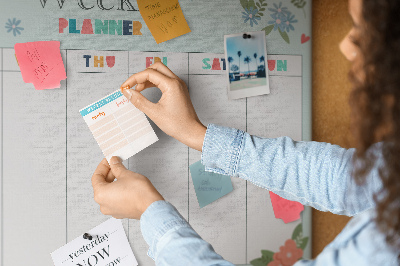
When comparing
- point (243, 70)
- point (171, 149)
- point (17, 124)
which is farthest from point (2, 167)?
point (243, 70)

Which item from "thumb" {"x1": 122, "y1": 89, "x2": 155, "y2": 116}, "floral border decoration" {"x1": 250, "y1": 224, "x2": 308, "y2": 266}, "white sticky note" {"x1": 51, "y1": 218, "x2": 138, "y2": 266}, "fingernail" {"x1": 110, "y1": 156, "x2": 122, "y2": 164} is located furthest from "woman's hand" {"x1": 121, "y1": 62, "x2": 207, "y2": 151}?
"floral border decoration" {"x1": 250, "y1": 224, "x2": 308, "y2": 266}

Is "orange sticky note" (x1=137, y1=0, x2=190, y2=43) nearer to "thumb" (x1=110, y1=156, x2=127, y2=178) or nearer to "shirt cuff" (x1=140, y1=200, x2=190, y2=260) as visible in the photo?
"thumb" (x1=110, y1=156, x2=127, y2=178)

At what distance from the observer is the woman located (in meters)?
0.45

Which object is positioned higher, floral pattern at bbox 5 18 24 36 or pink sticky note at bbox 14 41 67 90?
floral pattern at bbox 5 18 24 36

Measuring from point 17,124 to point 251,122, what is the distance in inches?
22.1

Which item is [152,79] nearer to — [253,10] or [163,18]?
[163,18]

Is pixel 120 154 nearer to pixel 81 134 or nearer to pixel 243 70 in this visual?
pixel 81 134

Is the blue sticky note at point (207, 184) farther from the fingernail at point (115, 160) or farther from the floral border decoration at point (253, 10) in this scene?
the floral border decoration at point (253, 10)

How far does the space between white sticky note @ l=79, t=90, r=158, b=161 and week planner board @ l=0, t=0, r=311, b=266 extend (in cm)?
5

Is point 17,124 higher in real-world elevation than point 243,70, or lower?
lower

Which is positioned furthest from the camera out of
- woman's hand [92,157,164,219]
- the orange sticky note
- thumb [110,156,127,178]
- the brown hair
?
the orange sticky note

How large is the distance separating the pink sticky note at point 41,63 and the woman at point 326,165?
0.18m

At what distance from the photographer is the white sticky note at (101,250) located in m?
0.87

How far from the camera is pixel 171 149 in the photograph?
921mm
